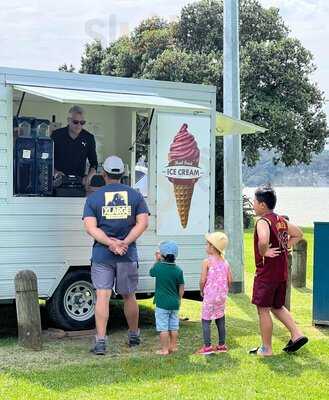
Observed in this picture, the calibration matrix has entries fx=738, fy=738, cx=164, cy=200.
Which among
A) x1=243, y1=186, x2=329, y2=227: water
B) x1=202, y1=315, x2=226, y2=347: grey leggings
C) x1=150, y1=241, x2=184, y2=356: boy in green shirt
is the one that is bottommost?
x1=243, y1=186, x2=329, y2=227: water

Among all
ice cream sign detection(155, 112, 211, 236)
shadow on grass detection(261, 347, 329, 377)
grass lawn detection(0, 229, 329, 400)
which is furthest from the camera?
ice cream sign detection(155, 112, 211, 236)

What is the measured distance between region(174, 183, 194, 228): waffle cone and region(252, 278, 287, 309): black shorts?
154cm

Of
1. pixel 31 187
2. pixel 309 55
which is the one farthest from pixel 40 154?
pixel 309 55

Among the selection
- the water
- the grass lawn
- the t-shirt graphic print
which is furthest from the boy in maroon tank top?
the t-shirt graphic print

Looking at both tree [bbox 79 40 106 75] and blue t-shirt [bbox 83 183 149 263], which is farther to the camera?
tree [bbox 79 40 106 75]

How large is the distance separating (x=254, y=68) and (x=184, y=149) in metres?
21.9

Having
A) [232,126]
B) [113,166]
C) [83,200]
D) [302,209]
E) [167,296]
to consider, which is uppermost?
[232,126]

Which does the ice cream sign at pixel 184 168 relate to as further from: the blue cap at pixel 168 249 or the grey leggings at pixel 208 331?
the grey leggings at pixel 208 331

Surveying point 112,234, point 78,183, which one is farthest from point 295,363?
point 78,183

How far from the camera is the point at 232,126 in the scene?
9.87 m

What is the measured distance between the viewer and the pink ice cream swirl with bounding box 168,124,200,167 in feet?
26.8

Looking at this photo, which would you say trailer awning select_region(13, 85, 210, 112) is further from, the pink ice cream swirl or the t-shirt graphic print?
the t-shirt graphic print

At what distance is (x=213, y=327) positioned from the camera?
8492 millimetres

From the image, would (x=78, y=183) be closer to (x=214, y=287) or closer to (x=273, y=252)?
(x=214, y=287)
